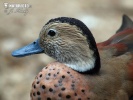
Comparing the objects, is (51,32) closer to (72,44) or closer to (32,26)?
(72,44)

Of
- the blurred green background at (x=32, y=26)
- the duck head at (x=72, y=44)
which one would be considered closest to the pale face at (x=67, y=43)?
the duck head at (x=72, y=44)

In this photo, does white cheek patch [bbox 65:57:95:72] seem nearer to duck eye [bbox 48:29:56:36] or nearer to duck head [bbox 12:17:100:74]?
duck head [bbox 12:17:100:74]

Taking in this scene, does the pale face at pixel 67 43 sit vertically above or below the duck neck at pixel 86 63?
above

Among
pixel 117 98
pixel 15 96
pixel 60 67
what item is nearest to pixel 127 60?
pixel 117 98

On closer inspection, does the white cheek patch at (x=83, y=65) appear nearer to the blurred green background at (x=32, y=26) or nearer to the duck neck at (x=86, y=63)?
the duck neck at (x=86, y=63)

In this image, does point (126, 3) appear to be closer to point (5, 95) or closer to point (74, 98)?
point (5, 95)

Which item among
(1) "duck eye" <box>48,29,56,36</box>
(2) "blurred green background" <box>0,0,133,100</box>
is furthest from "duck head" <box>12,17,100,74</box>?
(2) "blurred green background" <box>0,0,133,100</box>

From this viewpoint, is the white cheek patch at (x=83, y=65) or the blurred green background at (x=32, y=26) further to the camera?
the blurred green background at (x=32, y=26)

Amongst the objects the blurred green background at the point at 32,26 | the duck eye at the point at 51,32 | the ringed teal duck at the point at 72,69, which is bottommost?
the blurred green background at the point at 32,26
